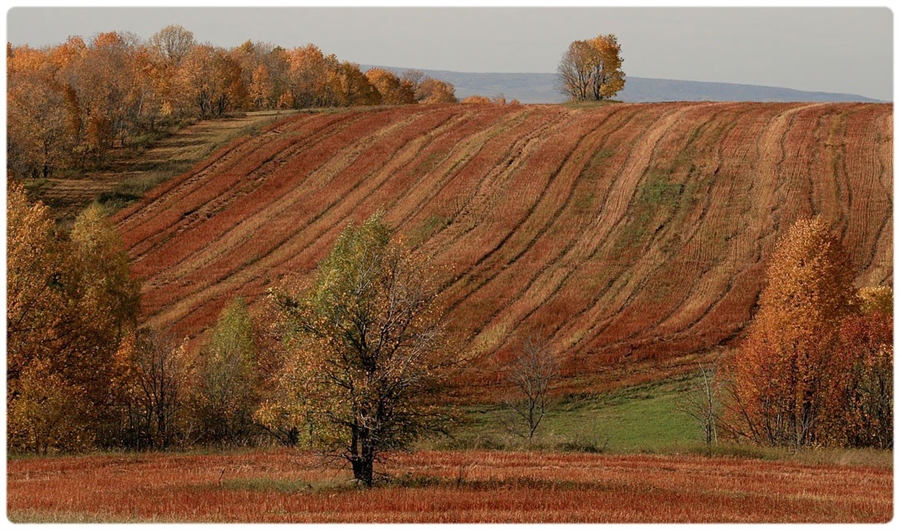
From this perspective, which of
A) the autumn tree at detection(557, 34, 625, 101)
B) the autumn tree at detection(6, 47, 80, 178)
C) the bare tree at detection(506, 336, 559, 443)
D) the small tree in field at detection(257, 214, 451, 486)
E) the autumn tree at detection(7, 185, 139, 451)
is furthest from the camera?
the autumn tree at detection(557, 34, 625, 101)

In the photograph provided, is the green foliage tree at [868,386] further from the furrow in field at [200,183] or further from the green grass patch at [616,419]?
the furrow in field at [200,183]

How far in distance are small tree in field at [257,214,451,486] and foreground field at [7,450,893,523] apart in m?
1.26

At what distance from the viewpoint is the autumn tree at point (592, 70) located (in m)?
112

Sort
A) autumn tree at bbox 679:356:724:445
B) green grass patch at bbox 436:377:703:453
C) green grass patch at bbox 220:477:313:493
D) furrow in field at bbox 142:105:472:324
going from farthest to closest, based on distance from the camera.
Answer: furrow in field at bbox 142:105:472:324, green grass patch at bbox 436:377:703:453, autumn tree at bbox 679:356:724:445, green grass patch at bbox 220:477:313:493

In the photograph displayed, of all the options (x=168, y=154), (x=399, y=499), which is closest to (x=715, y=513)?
(x=399, y=499)

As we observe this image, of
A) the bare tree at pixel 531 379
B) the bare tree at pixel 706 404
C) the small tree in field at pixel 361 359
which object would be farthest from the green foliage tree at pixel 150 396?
the bare tree at pixel 706 404

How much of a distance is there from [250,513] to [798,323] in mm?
29707

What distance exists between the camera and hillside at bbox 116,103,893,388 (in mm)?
59812

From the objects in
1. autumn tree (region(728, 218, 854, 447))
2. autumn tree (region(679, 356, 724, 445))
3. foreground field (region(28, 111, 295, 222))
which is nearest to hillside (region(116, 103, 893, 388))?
foreground field (region(28, 111, 295, 222))

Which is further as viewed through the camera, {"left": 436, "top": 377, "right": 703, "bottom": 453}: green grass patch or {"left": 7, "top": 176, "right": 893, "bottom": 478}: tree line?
{"left": 436, "top": 377, "right": 703, "bottom": 453}: green grass patch

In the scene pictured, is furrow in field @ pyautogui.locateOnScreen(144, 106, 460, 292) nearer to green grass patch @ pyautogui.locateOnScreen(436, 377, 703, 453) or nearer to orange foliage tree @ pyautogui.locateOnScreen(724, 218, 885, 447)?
green grass patch @ pyautogui.locateOnScreen(436, 377, 703, 453)

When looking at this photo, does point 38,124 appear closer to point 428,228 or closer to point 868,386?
point 428,228

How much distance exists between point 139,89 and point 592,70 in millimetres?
52958

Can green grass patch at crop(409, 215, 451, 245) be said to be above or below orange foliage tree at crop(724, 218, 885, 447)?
above
